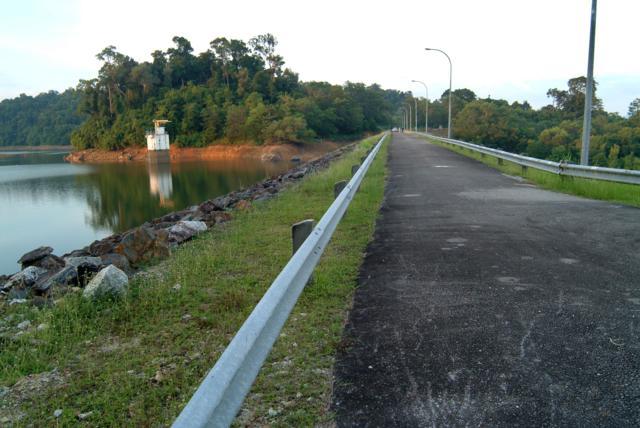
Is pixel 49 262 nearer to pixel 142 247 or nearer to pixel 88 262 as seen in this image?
pixel 88 262

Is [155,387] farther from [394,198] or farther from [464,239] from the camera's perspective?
[394,198]

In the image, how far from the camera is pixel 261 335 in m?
2.50

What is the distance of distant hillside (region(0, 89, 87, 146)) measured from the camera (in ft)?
512

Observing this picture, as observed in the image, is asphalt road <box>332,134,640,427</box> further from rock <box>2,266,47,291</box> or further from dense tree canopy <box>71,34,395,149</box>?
dense tree canopy <box>71,34,395,149</box>

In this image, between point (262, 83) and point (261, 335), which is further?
point (262, 83)

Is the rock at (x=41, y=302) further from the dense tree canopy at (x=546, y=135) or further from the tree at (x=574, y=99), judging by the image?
the tree at (x=574, y=99)

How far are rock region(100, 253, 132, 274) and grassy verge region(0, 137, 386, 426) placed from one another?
971 millimetres

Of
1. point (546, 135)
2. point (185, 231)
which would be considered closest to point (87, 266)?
point (185, 231)

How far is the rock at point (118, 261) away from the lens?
7.11m

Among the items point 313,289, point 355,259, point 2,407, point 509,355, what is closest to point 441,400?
point 509,355

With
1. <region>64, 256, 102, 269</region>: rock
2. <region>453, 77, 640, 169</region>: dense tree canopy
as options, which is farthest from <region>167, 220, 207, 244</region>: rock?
<region>453, 77, 640, 169</region>: dense tree canopy

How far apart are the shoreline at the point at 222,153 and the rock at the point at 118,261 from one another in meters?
68.0

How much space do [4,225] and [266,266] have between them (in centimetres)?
2002

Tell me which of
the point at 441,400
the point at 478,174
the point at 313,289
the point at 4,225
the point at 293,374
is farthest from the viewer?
the point at 4,225
